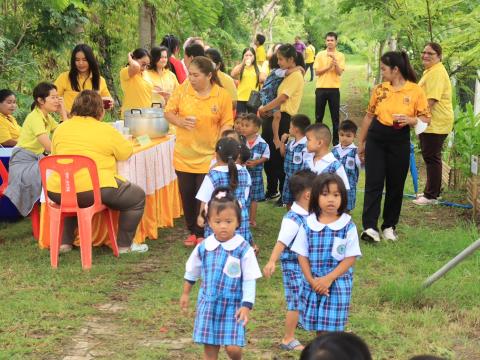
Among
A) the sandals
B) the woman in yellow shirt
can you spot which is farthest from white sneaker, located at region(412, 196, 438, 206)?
the sandals

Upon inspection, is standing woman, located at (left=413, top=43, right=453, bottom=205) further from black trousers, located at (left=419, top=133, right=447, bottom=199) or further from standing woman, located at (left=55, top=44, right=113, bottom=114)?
standing woman, located at (left=55, top=44, right=113, bottom=114)

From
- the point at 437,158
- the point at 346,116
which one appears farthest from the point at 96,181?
the point at 346,116

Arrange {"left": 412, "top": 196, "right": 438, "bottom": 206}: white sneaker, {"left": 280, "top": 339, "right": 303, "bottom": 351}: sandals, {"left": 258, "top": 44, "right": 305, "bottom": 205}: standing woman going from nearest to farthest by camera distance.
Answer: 1. {"left": 280, "top": 339, "right": 303, "bottom": 351}: sandals
2. {"left": 258, "top": 44, "right": 305, "bottom": 205}: standing woman
3. {"left": 412, "top": 196, "right": 438, "bottom": 206}: white sneaker

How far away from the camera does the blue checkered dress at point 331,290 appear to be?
484 cm

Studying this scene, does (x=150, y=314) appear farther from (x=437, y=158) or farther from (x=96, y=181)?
(x=437, y=158)

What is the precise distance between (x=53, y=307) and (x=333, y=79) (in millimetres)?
8960

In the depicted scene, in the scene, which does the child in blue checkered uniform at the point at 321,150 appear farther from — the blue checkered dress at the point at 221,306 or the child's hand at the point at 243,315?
the child's hand at the point at 243,315

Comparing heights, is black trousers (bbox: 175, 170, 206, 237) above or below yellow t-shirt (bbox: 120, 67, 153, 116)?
below

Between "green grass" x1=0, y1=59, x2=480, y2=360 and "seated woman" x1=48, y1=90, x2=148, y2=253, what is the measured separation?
633mm

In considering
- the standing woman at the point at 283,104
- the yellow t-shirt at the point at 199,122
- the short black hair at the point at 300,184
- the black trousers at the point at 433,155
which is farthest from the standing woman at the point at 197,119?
the black trousers at the point at 433,155

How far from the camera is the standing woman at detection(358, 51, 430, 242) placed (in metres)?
7.57

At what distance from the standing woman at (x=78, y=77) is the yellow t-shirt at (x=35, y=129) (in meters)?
0.63

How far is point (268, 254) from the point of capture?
780cm

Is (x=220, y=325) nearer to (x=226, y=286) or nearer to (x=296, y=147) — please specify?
(x=226, y=286)
